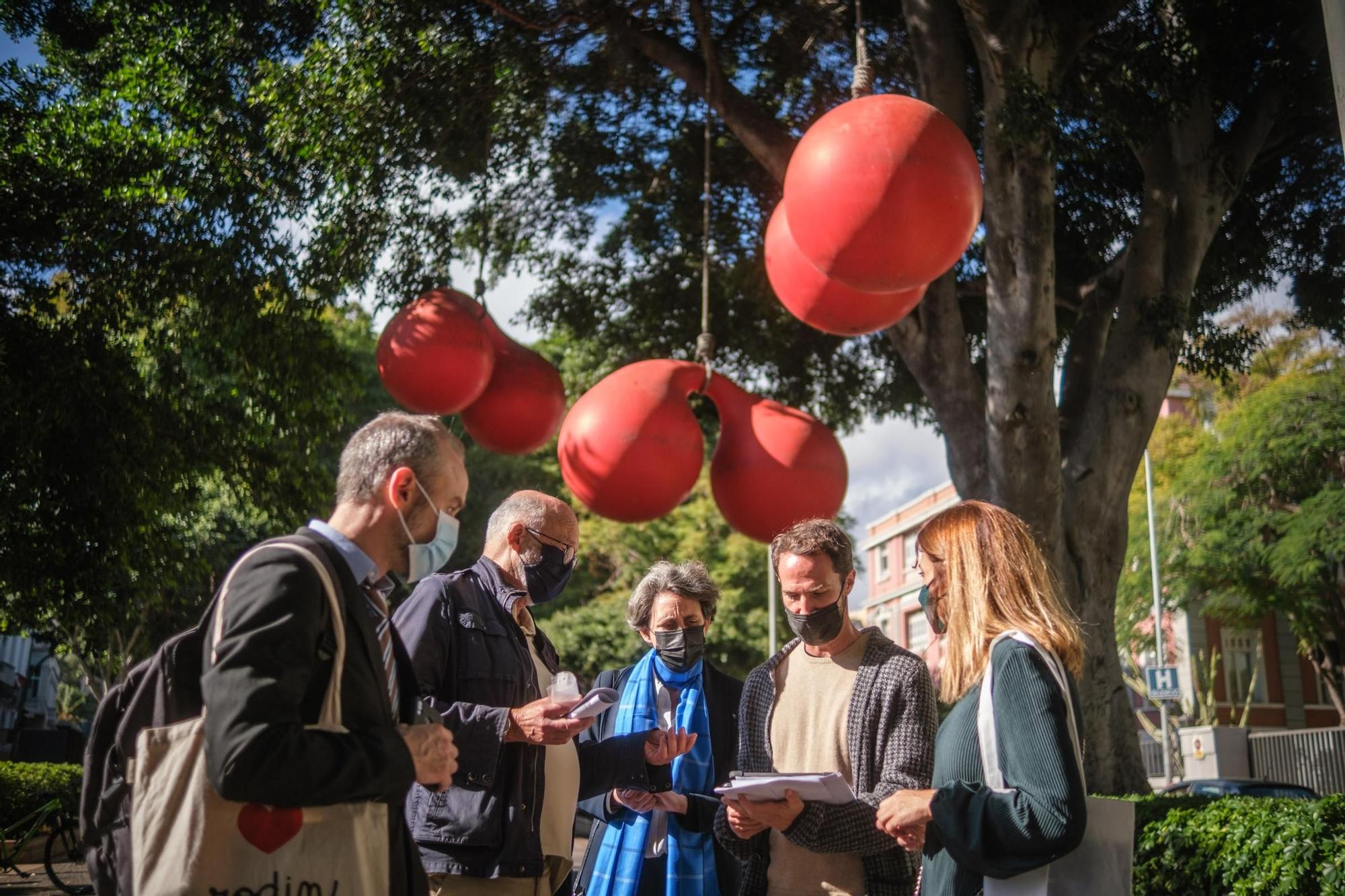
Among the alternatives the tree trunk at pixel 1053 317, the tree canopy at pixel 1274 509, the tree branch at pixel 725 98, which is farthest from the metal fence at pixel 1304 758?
the tree branch at pixel 725 98

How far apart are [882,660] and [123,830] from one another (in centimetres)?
220

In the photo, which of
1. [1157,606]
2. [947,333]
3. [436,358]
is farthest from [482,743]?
[1157,606]

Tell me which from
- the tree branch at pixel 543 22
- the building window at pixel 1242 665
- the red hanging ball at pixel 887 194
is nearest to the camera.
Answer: the red hanging ball at pixel 887 194

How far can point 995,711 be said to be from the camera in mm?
2516

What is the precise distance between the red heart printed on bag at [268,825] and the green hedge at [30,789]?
12.3m

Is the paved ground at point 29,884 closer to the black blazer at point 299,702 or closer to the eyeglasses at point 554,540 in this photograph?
the eyeglasses at point 554,540

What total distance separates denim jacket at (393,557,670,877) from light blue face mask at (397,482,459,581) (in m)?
0.73

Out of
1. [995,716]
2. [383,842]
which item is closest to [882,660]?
→ [995,716]

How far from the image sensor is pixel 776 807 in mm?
3207

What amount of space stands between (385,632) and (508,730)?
2.41 ft

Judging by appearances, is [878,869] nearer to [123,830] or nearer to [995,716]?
[995,716]

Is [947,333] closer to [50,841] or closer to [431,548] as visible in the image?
[431,548]

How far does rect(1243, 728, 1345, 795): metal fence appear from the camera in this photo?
23250mm

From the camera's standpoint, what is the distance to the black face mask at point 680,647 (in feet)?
15.0
